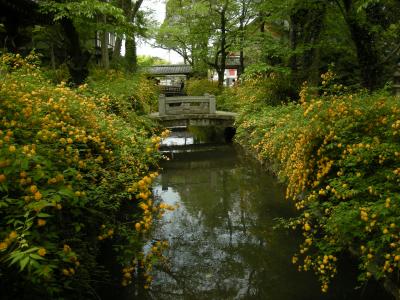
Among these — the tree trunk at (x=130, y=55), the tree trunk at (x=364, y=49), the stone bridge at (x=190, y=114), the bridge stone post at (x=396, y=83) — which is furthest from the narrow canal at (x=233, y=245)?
the tree trunk at (x=130, y=55)

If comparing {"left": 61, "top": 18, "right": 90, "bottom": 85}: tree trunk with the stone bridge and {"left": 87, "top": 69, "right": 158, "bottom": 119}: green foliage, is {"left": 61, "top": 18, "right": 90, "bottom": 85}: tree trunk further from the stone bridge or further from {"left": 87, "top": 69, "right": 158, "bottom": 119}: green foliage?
the stone bridge

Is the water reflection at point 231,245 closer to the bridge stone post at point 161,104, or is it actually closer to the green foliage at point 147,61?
the bridge stone post at point 161,104

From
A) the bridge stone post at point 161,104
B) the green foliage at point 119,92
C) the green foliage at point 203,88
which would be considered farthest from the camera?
the green foliage at point 203,88

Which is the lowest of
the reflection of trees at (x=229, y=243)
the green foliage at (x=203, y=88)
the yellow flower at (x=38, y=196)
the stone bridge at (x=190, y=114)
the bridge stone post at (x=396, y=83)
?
the reflection of trees at (x=229, y=243)

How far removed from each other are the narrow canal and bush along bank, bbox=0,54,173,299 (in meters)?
2.02

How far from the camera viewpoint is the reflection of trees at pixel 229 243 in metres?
5.77

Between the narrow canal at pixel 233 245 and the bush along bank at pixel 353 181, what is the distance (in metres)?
0.47

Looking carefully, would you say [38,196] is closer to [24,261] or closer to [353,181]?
[24,261]

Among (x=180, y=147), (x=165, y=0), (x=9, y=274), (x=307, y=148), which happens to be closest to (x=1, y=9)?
(x=180, y=147)

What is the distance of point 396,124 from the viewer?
179 inches

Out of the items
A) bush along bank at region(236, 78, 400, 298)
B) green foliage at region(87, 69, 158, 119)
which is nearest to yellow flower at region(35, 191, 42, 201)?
bush along bank at region(236, 78, 400, 298)

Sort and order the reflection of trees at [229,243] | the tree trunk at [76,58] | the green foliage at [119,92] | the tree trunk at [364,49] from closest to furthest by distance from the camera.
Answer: the reflection of trees at [229,243]
the tree trunk at [364,49]
the green foliage at [119,92]
the tree trunk at [76,58]

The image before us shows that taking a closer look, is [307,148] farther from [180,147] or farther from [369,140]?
→ [180,147]

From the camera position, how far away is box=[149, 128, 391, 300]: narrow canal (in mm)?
5660
